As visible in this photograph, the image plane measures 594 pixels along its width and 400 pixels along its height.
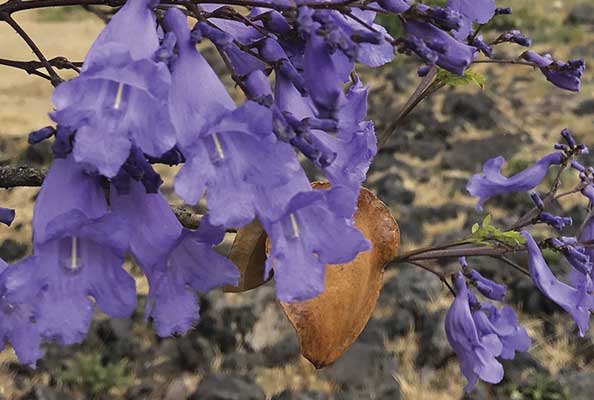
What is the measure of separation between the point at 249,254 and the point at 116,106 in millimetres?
383

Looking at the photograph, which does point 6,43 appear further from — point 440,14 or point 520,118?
point 440,14

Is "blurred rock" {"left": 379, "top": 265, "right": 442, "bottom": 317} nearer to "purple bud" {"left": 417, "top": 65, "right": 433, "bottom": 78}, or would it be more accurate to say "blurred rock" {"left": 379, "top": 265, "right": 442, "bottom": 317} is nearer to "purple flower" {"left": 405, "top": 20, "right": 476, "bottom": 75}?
"purple bud" {"left": 417, "top": 65, "right": 433, "bottom": 78}

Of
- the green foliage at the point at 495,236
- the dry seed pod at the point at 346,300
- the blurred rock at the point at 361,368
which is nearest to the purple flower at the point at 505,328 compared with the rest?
the green foliage at the point at 495,236

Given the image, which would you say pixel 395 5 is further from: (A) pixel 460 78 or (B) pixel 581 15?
(B) pixel 581 15

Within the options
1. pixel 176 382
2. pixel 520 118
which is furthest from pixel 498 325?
pixel 520 118

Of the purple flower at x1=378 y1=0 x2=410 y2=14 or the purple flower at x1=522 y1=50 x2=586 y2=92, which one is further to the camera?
the purple flower at x1=522 y1=50 x2=586 y2=92

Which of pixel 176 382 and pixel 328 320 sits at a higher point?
pixel 328 320

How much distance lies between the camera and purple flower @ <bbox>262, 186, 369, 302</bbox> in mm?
576

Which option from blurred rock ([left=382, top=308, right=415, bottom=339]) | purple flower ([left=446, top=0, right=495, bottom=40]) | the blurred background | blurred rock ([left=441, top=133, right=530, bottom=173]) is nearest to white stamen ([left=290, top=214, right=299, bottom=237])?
purple flower ([left=446, top=0, right=495, bottom=40])

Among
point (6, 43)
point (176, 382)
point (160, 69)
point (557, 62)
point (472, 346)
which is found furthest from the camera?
point (6, 43)

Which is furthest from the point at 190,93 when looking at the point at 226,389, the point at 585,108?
the point at 585,108

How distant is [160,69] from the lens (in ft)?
1.75

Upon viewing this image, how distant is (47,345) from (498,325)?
7.23ft

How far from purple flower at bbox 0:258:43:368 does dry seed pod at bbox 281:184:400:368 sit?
0.99 feet
